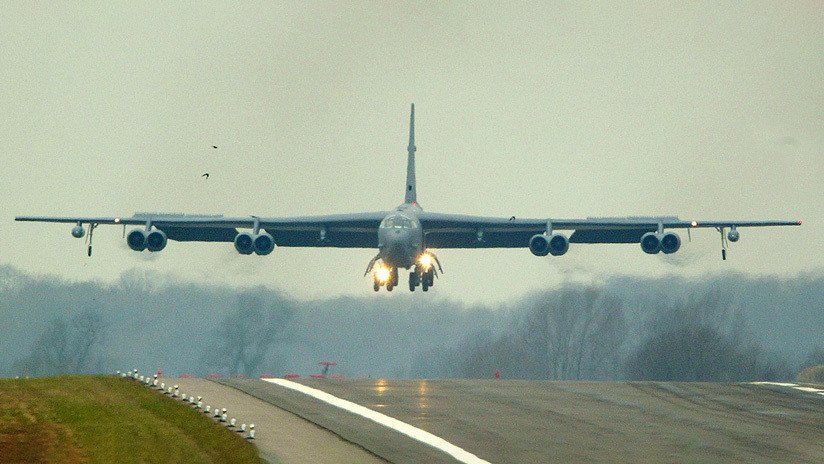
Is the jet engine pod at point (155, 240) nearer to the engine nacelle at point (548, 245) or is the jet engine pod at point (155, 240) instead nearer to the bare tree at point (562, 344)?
the engine nacelle at point (548, 245)

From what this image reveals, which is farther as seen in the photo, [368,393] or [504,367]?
[504,367]

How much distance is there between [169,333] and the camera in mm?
75750

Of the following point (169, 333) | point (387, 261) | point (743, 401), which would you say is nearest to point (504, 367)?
point (169, 333)

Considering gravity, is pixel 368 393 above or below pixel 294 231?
below

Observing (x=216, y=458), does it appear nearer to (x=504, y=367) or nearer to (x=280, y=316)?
(x=280, y=316)

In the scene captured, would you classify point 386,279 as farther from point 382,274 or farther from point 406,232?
point 406,232

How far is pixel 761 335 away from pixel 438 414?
44.7m

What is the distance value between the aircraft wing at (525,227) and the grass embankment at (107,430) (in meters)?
24.6

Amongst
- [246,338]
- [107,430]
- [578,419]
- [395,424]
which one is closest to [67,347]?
[246,338]

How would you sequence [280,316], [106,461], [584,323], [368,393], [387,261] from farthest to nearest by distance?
[584,323]
[280,316]
[387,261]
[368,393]
[106,461]

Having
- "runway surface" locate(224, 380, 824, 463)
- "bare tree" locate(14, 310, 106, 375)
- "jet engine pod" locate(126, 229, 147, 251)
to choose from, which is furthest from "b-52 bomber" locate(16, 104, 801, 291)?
"bare tree" locate(14, 310, 106, 375)

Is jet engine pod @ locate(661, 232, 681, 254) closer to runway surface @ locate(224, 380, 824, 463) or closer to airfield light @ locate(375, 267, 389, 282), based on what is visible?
runway surface @ locate(224, 380, 824, 463)

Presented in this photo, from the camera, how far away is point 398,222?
51.1 metres

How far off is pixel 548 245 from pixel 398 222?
24.7ft
